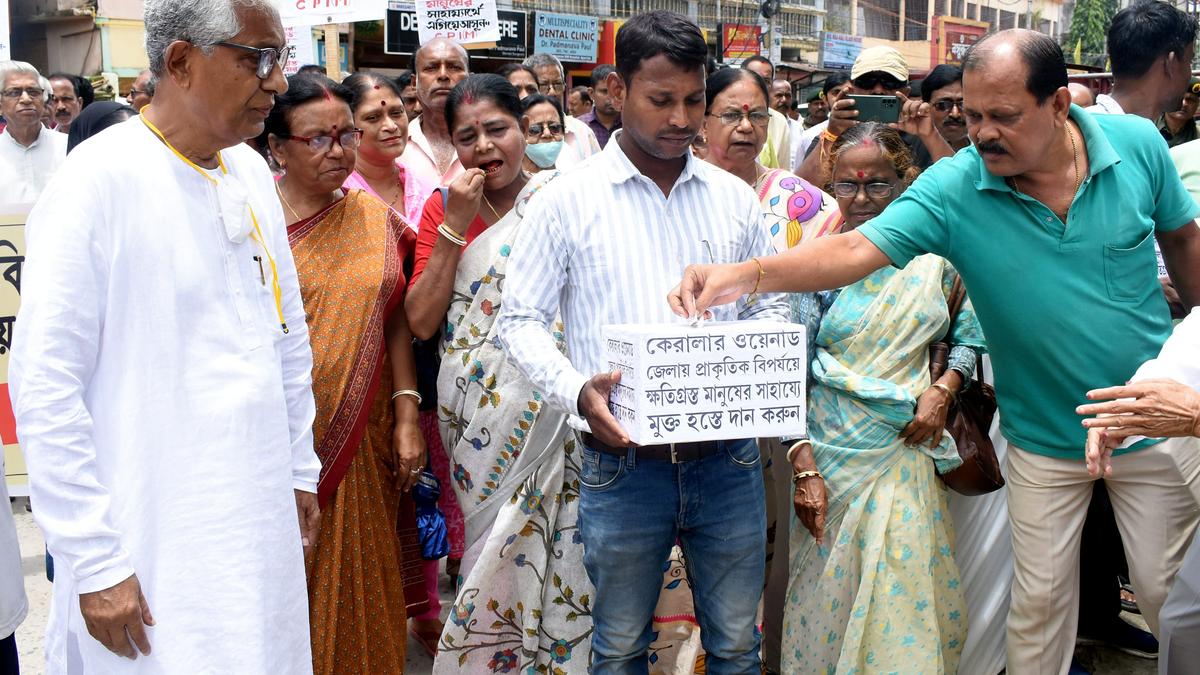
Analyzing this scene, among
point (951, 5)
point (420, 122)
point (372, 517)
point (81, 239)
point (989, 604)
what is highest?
point (951, 5)

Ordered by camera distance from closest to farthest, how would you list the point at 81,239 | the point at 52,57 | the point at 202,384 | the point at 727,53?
the point at 81,239 < the point at 202,384 < the point at 52,57 < the point at 727,53

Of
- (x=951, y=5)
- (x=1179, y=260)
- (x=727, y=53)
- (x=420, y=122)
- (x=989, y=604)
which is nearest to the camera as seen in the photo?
(x=1179, y=260)

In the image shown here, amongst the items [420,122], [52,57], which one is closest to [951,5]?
[52,57]

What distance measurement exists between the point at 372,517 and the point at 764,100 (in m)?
2.12

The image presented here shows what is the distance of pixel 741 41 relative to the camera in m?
32.9

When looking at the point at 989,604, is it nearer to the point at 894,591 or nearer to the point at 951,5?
the point at 894,591

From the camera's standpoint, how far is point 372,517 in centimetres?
333

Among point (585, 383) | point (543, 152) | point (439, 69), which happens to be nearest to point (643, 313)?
point (585, 383)

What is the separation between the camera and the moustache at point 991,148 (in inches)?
112

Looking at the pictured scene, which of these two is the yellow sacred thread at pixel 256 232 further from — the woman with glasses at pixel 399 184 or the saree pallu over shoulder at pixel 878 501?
the saree pallu over shoulder at pixel 878 501

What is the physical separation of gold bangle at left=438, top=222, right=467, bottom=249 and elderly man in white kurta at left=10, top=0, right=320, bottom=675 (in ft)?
3.31

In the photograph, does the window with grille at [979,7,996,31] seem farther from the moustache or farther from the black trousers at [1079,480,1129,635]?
the moustache

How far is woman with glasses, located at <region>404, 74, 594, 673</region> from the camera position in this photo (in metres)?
3.27

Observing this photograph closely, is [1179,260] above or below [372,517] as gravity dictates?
above
